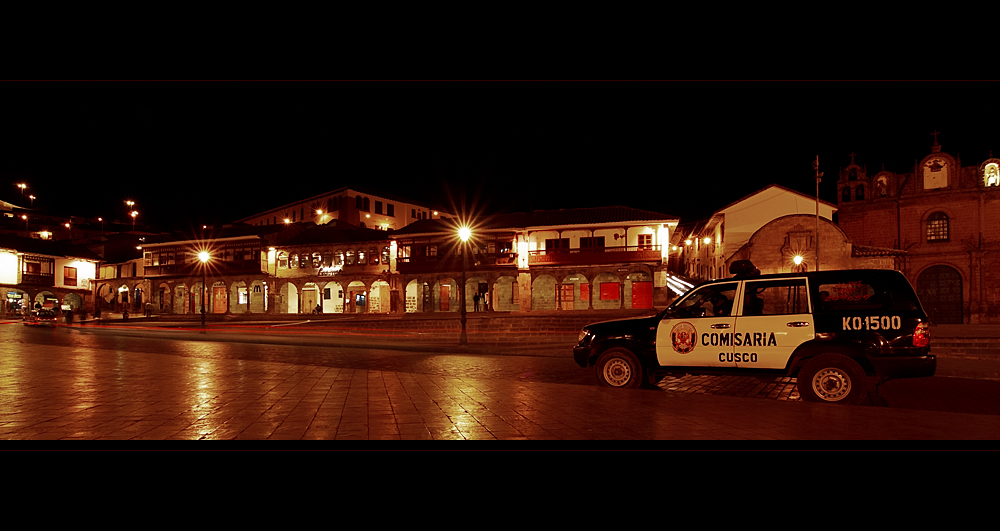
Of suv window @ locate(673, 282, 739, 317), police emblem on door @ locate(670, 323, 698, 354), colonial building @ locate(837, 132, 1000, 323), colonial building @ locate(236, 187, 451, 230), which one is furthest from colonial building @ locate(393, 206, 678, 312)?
police emblem on door @ locate(670, 323, 698, 354)

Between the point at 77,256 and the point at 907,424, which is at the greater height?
the point at 77,256

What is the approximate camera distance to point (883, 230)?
101 feet

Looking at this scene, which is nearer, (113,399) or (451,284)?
(113,399)

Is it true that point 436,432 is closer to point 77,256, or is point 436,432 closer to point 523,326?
point 523,326

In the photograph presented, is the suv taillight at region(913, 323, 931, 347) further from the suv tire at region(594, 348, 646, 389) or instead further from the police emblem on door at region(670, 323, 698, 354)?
the suv tire at region(594, 348, 646, 389)

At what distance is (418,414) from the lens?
6738 mm

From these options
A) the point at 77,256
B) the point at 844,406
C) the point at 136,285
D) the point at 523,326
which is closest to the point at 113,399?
the point at 844,406

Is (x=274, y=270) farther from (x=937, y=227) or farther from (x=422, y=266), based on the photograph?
(x=937, y=227)

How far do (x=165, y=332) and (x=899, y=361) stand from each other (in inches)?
1201

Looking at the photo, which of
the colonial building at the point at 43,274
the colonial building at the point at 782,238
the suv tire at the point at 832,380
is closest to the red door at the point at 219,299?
the colonial building at the point at 43,274

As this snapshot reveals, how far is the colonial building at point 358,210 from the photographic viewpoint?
54938mm

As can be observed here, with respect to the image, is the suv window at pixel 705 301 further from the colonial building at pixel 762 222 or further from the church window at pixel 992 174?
the church window at pixel 992 174

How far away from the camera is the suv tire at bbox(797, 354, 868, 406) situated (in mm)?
7285

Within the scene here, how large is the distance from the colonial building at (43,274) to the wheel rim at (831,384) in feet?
188
